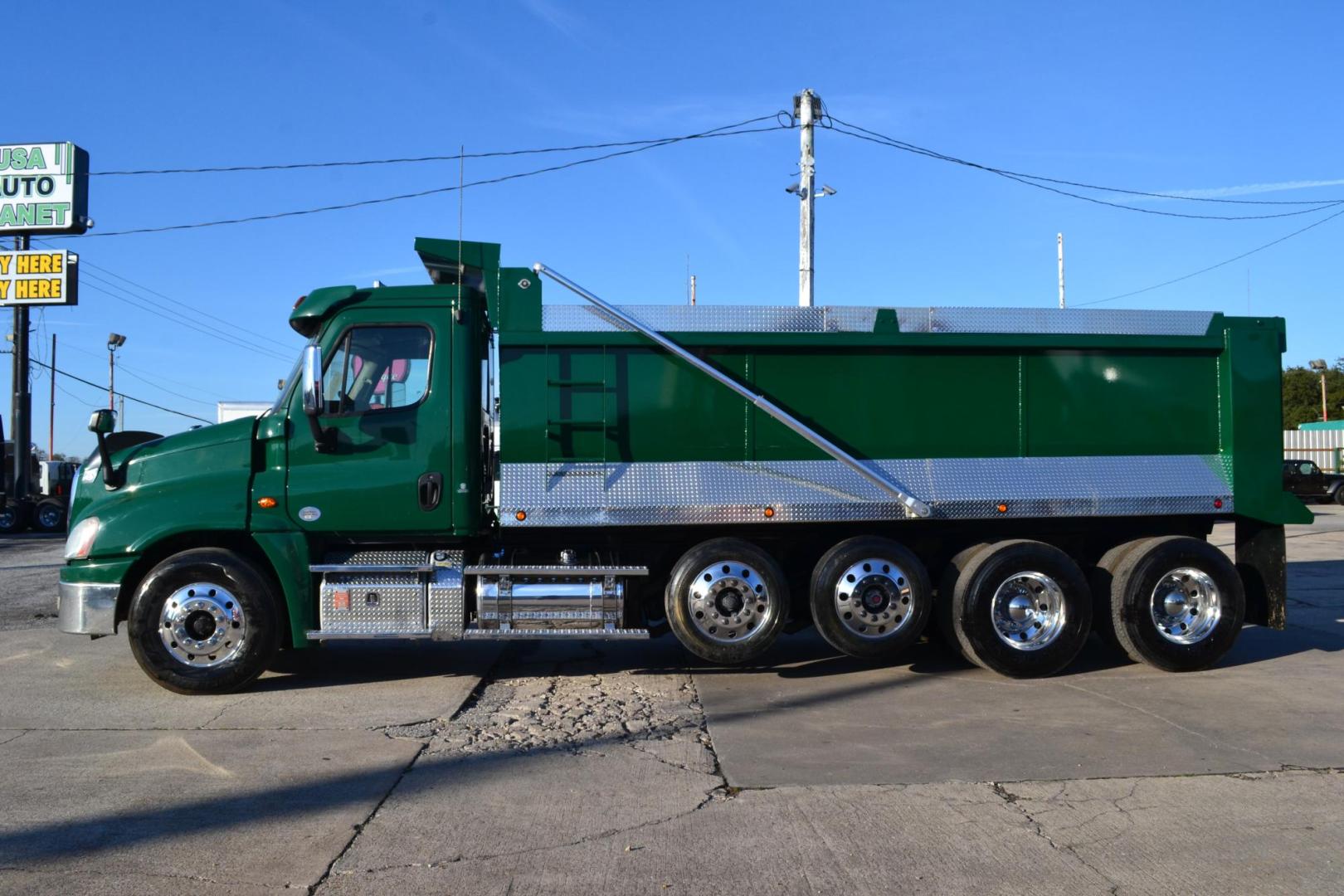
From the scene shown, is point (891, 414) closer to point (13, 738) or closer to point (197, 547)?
point (197, 547)

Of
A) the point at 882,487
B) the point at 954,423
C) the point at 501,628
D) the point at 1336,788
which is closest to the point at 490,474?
the point at 501,628

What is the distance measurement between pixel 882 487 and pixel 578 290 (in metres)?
2.73

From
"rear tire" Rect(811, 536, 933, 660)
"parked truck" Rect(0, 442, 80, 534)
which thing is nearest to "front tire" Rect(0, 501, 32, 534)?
"parked truck" Rect(0, 442, 80, 534)

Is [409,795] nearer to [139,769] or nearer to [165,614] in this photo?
[139,769]

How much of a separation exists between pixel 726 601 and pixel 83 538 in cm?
474

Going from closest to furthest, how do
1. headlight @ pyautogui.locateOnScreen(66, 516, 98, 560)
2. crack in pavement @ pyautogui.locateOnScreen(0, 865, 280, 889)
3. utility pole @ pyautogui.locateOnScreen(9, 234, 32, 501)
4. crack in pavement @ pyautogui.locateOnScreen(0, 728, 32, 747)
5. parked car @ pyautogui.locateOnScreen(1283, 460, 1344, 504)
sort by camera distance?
crack in pavement @ pyautogui.locateOnScreen(0, 865, 280, 889) < crack in pavement @ pyautogui.locateOnScreen(0, 728, 32, 747) < headlight @ pyautogui.locateOnScreen(66, 516, 98, 560) < utility pole @ pyautogui.locateOnScreen(9, 234, 32, 501) < parked car @ pyautogui.locateOnScreen(1283, 460, 1344, 504)

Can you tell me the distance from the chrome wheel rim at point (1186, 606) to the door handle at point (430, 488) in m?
5.60

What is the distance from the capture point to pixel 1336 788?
5.37 metres

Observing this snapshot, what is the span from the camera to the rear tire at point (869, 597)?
7719 millimetres

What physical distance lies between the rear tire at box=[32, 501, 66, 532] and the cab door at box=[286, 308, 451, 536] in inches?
1000

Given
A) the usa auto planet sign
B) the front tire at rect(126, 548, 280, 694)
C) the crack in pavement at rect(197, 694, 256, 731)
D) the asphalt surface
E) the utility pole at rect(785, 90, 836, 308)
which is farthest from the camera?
the usa auto planet sign

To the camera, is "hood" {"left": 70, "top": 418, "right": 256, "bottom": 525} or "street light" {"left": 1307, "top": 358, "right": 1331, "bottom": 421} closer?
"hood" {"left": 70, "top": 418, "right": 256, "bottom": 525}

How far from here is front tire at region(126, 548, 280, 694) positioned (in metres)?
7.33

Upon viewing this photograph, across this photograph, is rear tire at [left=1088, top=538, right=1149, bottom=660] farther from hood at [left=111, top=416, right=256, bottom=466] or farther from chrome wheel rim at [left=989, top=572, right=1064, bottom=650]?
hood at [left=111, top=416, right=256, bottom=466]
